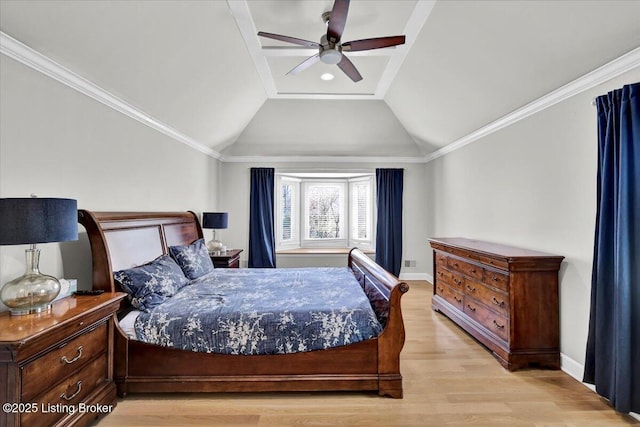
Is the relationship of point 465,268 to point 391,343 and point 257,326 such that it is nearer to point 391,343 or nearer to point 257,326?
point 391,343

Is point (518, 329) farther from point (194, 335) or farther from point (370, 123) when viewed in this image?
point (370, 123)

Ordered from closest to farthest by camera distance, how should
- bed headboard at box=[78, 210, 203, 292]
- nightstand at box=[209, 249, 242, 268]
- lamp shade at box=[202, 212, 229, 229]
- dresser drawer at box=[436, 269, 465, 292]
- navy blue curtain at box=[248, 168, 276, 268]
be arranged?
1. bed headboard at box=[78, 210, 203, 292]
2. dresser drawer at box=[436, 269, 465, 292]
3. nightstand at box=[209, 249, 242, 268]
4. lamp shade at box=[202, 212, 229, 229]
5. navy blue curtain at box=[248, 168, 276, 268]

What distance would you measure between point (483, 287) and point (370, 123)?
3281 mm

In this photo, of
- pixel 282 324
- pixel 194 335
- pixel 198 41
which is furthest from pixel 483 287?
pixel 198 41

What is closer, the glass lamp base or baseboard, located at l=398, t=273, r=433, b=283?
the glass lamp base

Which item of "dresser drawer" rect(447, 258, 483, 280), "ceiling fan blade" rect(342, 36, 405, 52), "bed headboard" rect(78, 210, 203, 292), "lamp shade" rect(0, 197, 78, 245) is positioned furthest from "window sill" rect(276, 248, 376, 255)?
"lamp shade" rect(0, 197, 78, 245)

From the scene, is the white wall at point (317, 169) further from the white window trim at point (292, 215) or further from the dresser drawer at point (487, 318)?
the dresser drawer at point (487, 318)

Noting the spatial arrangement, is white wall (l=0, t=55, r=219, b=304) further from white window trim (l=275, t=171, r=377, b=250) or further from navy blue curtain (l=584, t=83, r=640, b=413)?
navy blue curtain (l=584, t=83, r=640, b=413)

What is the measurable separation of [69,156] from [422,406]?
3282 mm

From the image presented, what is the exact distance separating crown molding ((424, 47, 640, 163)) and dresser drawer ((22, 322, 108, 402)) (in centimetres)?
400

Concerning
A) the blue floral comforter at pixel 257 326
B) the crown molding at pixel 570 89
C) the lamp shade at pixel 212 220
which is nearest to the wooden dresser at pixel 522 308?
the blue floral comforter at pixel 257 326

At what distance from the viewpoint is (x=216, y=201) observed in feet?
18.5

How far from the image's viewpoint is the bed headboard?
2328 mm

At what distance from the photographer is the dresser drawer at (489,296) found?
8.97ft
